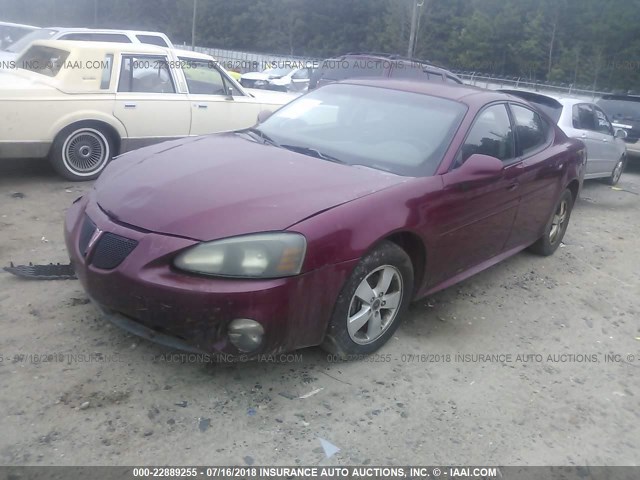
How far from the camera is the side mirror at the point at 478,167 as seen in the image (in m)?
4.00

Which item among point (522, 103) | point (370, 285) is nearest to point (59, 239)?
point (370, 285)

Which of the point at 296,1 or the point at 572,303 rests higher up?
the point at 296,1

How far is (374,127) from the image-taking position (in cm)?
429

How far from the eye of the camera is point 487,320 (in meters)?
4.41

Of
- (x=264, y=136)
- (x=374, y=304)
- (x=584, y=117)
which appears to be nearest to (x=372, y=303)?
(x=374, y=304)

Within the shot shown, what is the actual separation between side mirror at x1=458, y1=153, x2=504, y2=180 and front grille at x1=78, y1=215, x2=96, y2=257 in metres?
2.24

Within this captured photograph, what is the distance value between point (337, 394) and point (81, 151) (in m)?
4.82

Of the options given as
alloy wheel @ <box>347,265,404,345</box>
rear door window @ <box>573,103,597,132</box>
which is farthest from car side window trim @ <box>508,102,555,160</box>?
rear door window @ <box>573,103,597,132</box>

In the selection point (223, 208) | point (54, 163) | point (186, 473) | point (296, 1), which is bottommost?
point (186, 473)

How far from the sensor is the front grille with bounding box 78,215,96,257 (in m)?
3.29

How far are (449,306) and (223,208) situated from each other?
2109mm

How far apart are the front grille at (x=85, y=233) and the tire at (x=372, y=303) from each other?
134cm

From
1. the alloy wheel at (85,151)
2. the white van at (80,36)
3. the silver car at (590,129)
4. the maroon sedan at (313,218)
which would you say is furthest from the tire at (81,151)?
the silver car at (590,129)

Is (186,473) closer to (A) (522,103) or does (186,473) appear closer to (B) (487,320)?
(B) (487,320)
